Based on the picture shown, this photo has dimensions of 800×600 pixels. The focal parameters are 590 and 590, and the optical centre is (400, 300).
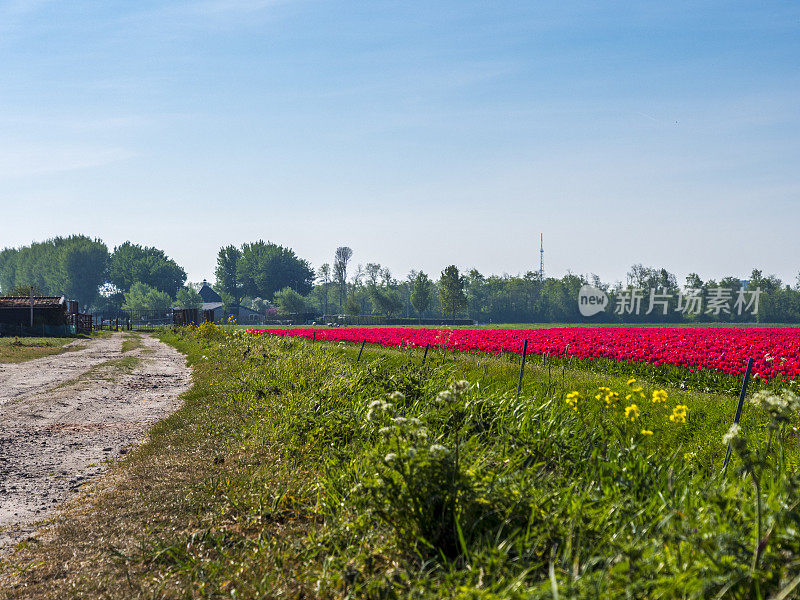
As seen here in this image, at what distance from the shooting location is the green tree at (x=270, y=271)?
121375mm

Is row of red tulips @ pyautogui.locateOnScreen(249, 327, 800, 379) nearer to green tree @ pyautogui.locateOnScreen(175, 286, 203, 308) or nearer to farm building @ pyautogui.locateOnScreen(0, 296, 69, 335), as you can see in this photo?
farm building @ pyautogui.locateOnScreen(0, 296, 69, 335)

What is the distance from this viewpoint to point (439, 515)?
364 cm

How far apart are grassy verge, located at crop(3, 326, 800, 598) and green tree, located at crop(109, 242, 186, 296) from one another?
400 feet

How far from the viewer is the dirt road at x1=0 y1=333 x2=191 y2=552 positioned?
593 cm

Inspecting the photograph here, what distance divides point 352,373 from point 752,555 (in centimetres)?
703

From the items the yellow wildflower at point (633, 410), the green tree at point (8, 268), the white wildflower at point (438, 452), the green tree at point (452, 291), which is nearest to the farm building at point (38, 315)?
the yellow wildflower at point (633, 410)

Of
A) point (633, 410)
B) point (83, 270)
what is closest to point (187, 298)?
point (83, 270)

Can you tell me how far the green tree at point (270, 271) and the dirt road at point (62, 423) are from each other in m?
104

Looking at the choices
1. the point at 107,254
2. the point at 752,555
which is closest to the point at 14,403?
the point at 752,555

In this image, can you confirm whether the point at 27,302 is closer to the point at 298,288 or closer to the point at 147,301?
the point at 147,301

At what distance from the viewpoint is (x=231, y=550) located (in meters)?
4.32

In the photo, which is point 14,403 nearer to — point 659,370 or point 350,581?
point 350,581

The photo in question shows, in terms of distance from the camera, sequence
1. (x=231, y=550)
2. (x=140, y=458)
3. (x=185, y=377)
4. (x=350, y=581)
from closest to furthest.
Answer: (x=350, y=581), (x=231, y=550), (x=140, y=458), (x=185, y=377)

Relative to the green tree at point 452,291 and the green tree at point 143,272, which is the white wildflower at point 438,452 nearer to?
the green tree at point 452,291
